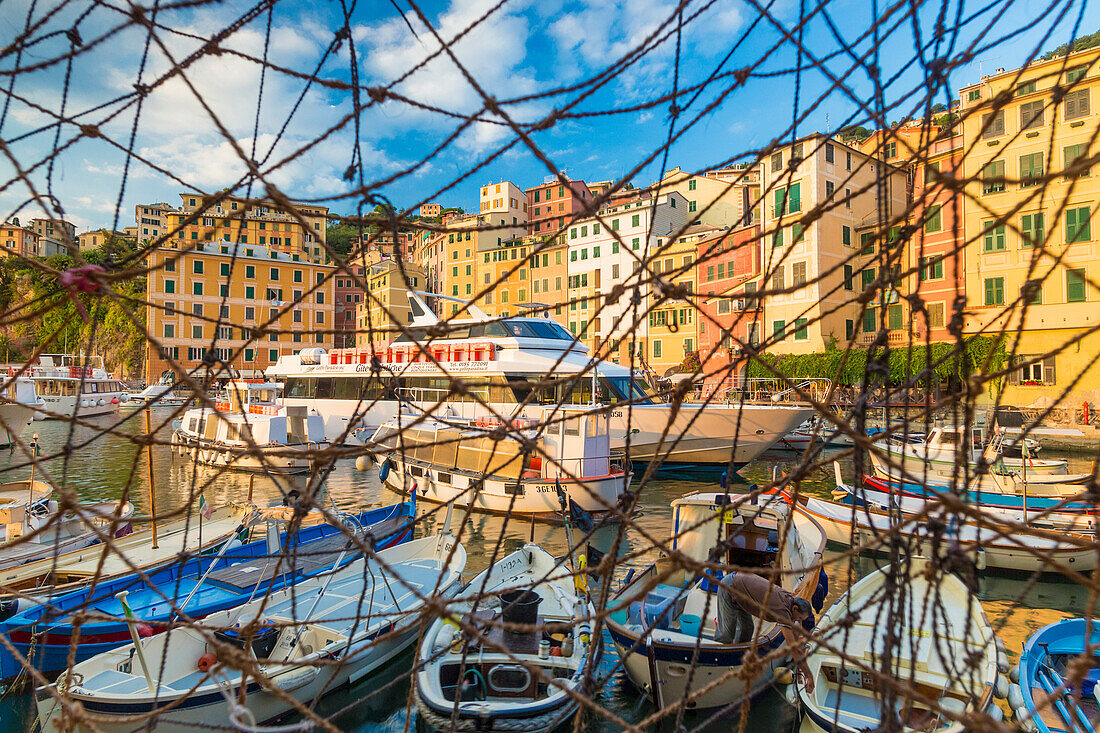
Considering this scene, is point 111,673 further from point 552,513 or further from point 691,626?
point 552,513

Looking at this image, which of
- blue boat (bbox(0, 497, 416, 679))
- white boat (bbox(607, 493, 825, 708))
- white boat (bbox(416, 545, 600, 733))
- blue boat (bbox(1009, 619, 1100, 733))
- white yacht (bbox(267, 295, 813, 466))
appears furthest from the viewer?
white yacht (bbox(267, 295, 813, 466))

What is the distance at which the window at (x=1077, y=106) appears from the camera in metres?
23.6

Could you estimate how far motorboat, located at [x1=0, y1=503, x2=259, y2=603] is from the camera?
6.29 m

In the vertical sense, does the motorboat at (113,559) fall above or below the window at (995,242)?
below

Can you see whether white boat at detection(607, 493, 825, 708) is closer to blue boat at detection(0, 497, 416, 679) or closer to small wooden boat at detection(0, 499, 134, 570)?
blue boat at detection(0, 497, 416, 679)

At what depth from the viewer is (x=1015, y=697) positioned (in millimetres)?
4938

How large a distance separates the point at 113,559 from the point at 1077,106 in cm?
3423

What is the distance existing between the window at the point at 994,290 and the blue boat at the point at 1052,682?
24.4 m

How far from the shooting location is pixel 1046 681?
16.6 ft

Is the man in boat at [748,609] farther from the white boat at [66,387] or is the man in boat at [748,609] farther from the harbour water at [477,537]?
the white boat at [66,387]

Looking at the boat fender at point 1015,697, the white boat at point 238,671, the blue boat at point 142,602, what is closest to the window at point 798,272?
the boat fender at point 1015,697

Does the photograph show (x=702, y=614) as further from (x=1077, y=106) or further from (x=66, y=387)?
(x=66, y=387)

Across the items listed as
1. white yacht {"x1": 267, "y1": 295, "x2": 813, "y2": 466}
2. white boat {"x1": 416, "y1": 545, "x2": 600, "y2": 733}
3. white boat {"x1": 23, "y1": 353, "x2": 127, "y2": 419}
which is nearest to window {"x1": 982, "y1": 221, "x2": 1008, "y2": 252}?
white yacht {"x1": 267, "y1": 295, "x2": 813, "y2": 466}

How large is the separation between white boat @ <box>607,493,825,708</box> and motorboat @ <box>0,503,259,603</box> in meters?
4.36
